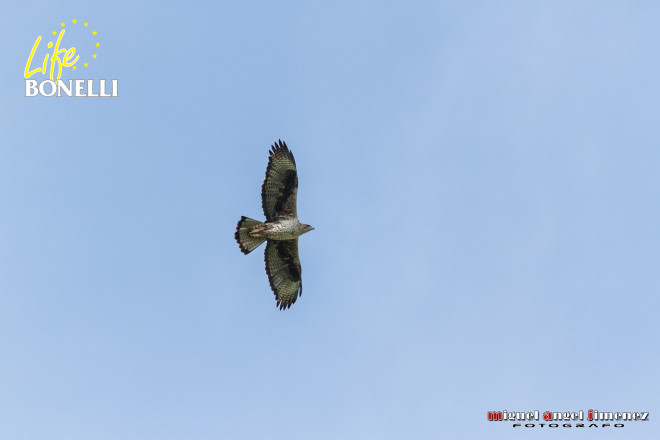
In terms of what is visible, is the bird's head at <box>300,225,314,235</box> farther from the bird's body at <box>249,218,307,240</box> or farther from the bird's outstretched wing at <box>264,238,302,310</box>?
the bird's outstretched wing at <box>264,238,302,310</box>

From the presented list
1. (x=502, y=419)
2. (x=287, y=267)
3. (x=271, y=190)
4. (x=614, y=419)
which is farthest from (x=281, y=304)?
(x=614, y=419)

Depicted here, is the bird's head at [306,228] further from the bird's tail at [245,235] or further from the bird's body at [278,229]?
the bird's tail at [245,235]

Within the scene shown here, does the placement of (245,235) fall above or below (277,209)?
below

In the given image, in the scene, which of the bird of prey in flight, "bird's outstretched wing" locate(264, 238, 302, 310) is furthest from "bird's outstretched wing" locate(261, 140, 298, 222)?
"bird's outstretched wing" locate(264, 238, 302, 310)

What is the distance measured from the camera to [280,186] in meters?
32.3

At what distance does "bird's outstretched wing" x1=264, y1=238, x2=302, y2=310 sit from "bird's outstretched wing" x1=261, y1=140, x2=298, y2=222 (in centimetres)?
112

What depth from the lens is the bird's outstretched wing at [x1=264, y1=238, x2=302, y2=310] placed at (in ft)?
110

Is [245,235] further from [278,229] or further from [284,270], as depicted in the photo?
[284,270]

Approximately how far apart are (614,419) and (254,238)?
983 centimetres

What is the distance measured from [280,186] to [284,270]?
2619 mm

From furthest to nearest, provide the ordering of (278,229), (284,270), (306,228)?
(284,270) → (306,228) → (278,229)

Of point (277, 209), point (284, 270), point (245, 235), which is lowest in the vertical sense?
point (284, 270)

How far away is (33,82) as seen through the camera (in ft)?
117

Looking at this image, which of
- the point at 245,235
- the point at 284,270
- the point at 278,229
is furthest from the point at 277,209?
the point at 284,270
